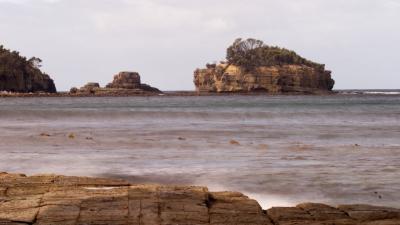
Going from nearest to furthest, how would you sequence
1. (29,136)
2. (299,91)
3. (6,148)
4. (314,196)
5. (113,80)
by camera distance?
(314,196) < (6,148) < (29,136) < (299,91) < (113,80)

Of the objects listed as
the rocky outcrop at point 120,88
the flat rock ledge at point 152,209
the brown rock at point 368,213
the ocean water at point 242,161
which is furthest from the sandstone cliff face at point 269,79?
the brown rock at point 368,213

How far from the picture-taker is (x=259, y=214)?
9406 mm

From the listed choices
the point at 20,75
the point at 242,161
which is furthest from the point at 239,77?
the point at 242,161

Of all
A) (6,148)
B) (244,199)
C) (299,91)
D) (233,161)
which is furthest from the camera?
(299,91)

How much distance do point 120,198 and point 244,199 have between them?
2066mm

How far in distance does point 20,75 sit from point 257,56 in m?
61.3

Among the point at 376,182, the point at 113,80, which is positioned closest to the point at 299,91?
the point at 113,80

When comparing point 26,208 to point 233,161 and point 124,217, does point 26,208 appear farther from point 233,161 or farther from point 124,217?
point 233,161

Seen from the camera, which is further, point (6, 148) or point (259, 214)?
point (6, 148)

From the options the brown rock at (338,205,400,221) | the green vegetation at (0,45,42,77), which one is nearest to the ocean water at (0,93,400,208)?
the brown rock at (338,205,400,221)

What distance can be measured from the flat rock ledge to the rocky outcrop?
159988mm

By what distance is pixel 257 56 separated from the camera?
16725 centimetres

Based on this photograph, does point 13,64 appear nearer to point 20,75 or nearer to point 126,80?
point 20,75

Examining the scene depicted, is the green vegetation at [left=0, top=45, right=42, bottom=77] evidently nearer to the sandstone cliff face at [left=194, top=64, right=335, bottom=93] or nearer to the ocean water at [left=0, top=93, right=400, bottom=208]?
the sandstone cliff face at [left=194, top=64, right=335, bottom=93]
